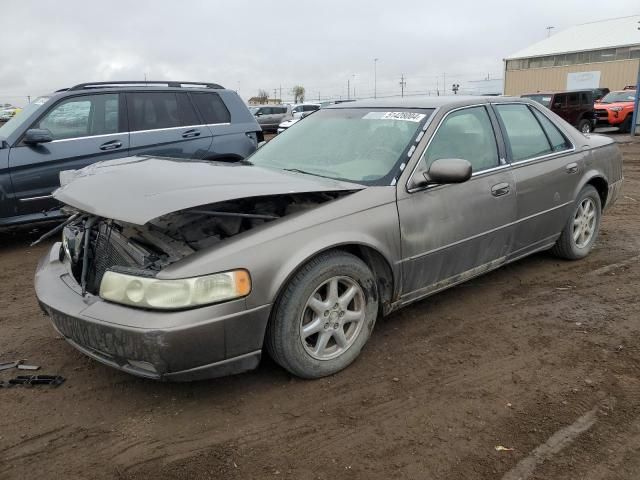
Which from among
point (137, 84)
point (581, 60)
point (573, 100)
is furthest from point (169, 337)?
point (581, 60)

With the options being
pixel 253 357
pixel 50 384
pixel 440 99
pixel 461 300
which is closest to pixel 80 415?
pixel 50 384

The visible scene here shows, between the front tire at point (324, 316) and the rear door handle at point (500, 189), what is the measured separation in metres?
1.26

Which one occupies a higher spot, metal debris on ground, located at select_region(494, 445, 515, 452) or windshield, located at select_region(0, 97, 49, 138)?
windshield, located at select_region(0, 97, 49, 138)

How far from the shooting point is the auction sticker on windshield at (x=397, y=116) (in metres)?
3.66

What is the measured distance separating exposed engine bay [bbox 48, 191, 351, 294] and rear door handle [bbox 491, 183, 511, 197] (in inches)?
51.1

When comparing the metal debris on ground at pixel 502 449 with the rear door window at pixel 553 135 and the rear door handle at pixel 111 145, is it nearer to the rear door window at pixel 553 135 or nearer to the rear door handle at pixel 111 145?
the rear door window at pixel 553 135

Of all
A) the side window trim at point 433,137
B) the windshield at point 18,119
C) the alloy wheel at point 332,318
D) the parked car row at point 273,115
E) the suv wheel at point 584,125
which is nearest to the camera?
the alloy wheel at point 332,318

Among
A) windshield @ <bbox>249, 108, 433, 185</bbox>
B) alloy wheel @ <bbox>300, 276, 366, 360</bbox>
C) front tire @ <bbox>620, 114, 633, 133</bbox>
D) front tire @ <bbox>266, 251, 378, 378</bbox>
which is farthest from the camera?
front tire @ <bbox>620, 114, 633, 133</bbox>

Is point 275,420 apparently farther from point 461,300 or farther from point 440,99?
point 440,99

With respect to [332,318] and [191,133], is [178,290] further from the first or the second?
[191,133]

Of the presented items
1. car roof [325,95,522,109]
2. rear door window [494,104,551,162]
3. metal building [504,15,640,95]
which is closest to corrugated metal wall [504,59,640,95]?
metal building [504,15,640,95]

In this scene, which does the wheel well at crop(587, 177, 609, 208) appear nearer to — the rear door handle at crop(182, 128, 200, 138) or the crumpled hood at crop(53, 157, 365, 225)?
the crumpled hood at crop(53, 157, 365, 225)

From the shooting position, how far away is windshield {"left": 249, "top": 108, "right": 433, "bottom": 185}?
3.44m

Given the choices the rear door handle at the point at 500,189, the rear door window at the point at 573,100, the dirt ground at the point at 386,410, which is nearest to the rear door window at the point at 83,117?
the dirt ground at the point at 386,410
